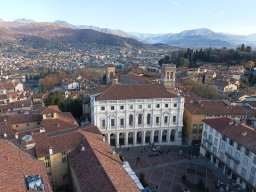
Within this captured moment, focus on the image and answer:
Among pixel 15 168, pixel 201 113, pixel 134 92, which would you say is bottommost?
pixel 201 113

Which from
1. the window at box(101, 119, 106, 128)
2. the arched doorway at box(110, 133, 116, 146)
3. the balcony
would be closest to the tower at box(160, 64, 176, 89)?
the arched doorway at box(110, 133, 116, 146)

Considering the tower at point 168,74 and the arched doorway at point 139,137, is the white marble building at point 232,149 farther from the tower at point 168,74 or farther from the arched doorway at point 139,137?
the tower at point 168,74

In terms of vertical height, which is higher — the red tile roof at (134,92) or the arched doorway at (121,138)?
the red tile roof at (134,92)

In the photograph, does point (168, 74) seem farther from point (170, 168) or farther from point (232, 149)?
point (232, 149)

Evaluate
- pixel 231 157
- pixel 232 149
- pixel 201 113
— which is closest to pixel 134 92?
pixel 201 113

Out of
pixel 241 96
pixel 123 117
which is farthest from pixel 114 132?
pixel 241 96

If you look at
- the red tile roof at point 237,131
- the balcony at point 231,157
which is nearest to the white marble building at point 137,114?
the red tile roof at point 237,131
